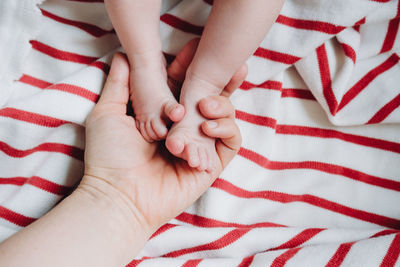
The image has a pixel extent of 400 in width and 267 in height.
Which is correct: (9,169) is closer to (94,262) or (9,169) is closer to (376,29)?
(94,262)

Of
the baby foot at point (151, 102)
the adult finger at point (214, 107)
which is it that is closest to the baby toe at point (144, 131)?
the baby foot at point (151, 102)

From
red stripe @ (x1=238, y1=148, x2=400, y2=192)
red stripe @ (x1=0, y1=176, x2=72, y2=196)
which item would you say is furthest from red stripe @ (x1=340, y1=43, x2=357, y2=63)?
red stripe @ (x1=0, y1=176, x2=72, y2=196)

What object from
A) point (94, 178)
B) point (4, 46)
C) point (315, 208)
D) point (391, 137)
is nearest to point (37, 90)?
point (4, 46)

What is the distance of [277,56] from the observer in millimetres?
745

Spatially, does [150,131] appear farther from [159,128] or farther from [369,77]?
[369,77]

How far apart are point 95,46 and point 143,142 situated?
24cm

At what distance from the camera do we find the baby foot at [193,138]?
579mm

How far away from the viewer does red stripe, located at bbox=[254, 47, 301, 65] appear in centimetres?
74

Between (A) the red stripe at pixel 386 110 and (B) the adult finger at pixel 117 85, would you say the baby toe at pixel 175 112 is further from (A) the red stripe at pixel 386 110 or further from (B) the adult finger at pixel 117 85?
(A) the red stripe at pixel 386 110

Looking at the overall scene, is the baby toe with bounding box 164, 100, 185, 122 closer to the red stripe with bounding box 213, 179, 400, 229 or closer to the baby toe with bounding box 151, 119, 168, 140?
the baby toe with bounding box 151, 119, 168, 140

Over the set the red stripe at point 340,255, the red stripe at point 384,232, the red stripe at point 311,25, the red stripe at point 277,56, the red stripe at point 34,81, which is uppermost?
the red stripe at point 311,25

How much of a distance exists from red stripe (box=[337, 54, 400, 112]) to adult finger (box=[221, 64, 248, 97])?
8.9 inches

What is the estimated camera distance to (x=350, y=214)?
75 centimetres

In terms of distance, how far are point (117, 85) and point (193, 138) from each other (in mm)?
178
